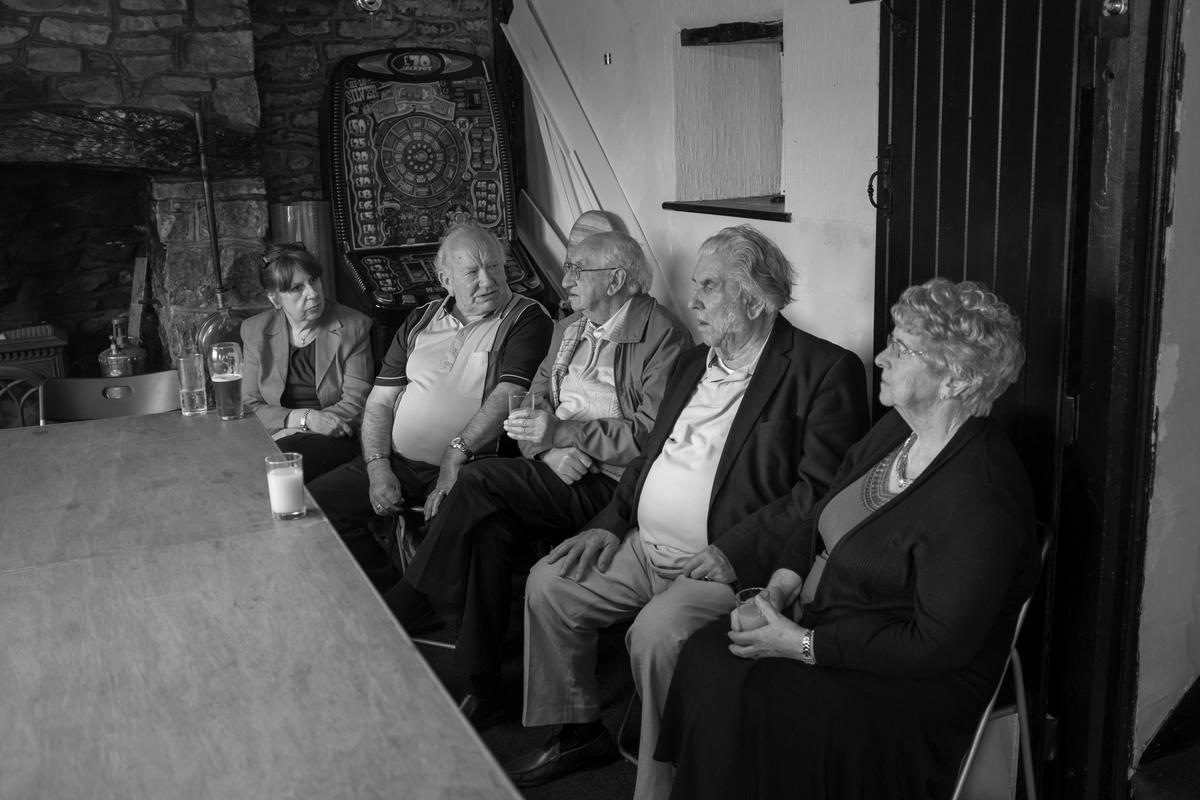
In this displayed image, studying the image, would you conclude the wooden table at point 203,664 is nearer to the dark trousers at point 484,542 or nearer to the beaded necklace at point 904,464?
the dark trousers at point 484,542

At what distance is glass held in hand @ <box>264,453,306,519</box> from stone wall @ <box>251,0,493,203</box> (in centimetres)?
321

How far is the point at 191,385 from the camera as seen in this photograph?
10.1 feet

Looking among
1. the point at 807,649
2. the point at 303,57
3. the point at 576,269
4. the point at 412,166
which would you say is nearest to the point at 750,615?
the point at 807,649

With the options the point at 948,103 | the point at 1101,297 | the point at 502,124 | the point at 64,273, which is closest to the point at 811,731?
the point at 1101,297

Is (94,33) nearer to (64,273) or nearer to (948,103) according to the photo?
(64,273)

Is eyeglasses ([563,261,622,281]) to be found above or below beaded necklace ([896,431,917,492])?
above

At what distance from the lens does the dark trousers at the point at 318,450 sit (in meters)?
3.35

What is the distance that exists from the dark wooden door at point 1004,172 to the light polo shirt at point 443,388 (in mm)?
1310

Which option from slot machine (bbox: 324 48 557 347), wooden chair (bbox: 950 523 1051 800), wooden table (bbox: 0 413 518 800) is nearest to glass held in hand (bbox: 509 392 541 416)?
wooden table (bbox: 0 413 518 800)

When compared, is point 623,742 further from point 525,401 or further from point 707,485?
point 525,401

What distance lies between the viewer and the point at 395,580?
137 inches

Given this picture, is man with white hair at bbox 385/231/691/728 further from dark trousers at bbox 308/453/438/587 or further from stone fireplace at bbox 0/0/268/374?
stone fireplace at bbox 0/0/268/374

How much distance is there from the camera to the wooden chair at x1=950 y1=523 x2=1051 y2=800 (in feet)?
6.14

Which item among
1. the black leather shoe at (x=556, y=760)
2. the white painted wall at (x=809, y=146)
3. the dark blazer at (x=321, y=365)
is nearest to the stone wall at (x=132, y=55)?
the dark blazer at (x=321, y=365)
